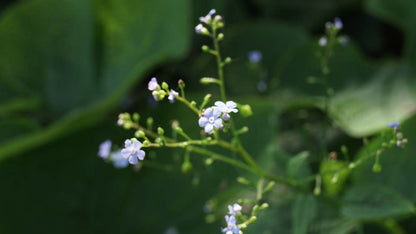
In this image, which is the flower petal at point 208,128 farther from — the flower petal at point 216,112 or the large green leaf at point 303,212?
the large green leaf at point 303,212

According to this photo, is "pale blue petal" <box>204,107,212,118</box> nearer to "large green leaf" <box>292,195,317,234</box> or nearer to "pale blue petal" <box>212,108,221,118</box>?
"pale blue petal" <box>212,108,221,118</box>

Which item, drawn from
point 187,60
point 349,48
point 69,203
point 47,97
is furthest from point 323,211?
point 47,97

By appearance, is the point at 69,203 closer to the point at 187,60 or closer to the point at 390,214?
the point at 187,60

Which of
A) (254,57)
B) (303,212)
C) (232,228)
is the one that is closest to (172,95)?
(232,228)

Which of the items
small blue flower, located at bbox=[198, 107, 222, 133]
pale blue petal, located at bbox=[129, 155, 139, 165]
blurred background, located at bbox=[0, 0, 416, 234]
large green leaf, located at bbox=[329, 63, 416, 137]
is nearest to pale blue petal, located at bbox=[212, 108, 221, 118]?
small blue flower, located at bbox=[198, 107, 222, 133]

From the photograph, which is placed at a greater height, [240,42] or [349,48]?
A: [240,42]

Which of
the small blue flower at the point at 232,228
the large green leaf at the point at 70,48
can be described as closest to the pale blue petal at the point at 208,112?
the small blue flower at the point at 232,228
